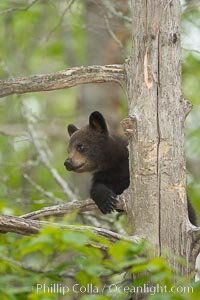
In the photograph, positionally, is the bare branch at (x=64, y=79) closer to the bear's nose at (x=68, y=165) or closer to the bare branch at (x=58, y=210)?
the bare branch at (x=58, y=210)

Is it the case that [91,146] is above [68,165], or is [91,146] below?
above

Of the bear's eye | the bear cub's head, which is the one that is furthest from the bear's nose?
the bear's eye

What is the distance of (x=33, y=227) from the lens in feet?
15.9

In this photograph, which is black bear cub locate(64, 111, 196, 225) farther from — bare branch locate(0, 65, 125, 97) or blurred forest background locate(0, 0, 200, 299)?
bare branch locate(0, 65, 125, 97)

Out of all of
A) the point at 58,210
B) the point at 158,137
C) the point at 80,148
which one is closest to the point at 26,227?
the point at 58,210

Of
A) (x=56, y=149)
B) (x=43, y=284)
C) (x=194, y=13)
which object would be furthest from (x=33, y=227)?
(x=56, y=149)

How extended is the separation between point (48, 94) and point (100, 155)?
5.63 metres

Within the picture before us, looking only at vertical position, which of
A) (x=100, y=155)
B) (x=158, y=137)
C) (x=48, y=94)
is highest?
(x=48, y=94)

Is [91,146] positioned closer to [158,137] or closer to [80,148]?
[80,148]

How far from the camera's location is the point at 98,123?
7238 mm

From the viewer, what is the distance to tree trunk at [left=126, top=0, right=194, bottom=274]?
16.9 feet

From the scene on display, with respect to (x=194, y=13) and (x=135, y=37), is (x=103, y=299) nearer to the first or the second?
(x=135, y=37)

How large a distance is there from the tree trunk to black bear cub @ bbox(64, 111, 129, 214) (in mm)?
1775

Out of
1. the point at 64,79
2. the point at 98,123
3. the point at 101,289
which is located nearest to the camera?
the point at 101,289
